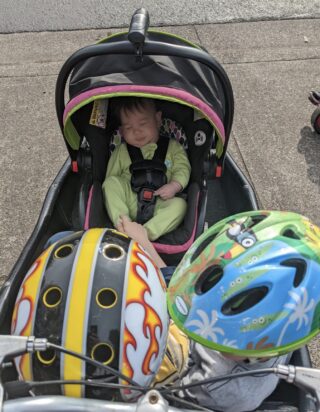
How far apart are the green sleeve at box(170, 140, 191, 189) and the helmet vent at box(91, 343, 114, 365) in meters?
1.28

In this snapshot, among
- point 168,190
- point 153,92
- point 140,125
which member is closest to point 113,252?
point 153,92

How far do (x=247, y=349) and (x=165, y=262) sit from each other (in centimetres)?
115

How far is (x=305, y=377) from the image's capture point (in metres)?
1.12

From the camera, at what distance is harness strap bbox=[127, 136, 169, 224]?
8.23ft

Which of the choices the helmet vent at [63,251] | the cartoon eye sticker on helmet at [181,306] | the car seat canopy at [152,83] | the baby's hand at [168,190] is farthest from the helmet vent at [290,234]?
the baby's hand at [168,190]

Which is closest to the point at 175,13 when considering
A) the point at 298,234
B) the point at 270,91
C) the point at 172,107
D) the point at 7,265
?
the point at 270,91

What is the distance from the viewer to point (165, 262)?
7.89 feet

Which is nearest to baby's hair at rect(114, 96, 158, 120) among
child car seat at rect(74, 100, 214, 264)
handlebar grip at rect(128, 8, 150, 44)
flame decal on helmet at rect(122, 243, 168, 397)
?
child car seat at rect(74, 100, 214, 264)

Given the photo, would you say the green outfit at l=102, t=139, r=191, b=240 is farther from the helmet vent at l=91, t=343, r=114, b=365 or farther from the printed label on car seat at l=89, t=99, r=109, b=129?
the helmet vent at l=91, t=343, r=114, b=365

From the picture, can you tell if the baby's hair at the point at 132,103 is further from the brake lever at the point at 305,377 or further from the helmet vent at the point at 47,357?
the brake lever at the point at 305,377

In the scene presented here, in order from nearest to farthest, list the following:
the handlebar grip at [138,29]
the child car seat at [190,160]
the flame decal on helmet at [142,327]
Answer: the flame decal on helmet at [142,327] → the handlebar grip at [138,29] → the child car seat at [190,160]

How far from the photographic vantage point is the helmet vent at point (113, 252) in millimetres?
1511

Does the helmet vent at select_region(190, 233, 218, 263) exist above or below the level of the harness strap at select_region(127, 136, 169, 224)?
below

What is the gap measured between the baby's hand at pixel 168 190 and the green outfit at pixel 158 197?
2cm
